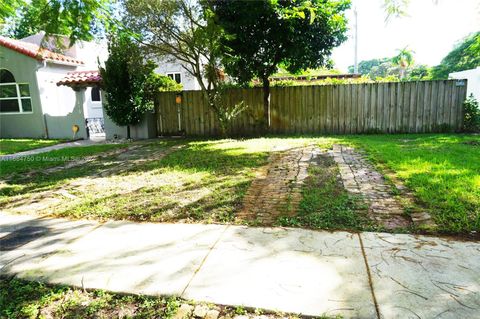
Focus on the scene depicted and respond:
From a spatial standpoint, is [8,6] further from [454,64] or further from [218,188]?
[454,64]

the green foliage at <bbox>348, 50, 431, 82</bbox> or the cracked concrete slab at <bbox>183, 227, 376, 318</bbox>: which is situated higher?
the green foliage at <bbox>348, 50, 431, 82</bbox>

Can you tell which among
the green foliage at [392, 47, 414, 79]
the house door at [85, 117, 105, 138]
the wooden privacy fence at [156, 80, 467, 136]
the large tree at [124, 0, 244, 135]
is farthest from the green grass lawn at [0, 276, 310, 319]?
the green foliage at [392, 47, 414, 79]

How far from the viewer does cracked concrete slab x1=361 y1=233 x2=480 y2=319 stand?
1961 millimetres

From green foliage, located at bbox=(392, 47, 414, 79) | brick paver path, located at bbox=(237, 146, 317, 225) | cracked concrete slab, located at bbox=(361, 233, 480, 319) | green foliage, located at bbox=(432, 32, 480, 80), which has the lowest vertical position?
cracked concrete slab, located at bbox=(361, 233, 480, 319)

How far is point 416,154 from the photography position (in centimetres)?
652

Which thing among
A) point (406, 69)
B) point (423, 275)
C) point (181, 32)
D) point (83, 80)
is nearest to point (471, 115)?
point (181, 32)

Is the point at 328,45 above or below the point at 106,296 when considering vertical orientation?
above

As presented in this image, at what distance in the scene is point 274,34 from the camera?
9.69 m

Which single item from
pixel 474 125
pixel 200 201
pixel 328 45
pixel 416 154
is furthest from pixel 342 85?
pixel 200 201

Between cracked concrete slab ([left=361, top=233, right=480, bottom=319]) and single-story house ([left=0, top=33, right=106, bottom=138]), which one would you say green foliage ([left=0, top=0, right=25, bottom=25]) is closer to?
cracked concrete slab ([left=361, top=233, right=480, bottom=319])

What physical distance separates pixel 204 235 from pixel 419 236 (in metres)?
2.02

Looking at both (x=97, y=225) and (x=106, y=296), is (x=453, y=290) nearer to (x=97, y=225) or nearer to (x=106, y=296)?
(x=106, y=296)

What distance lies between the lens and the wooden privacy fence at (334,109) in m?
10.8

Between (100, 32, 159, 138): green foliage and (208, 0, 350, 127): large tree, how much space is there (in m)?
2.89
